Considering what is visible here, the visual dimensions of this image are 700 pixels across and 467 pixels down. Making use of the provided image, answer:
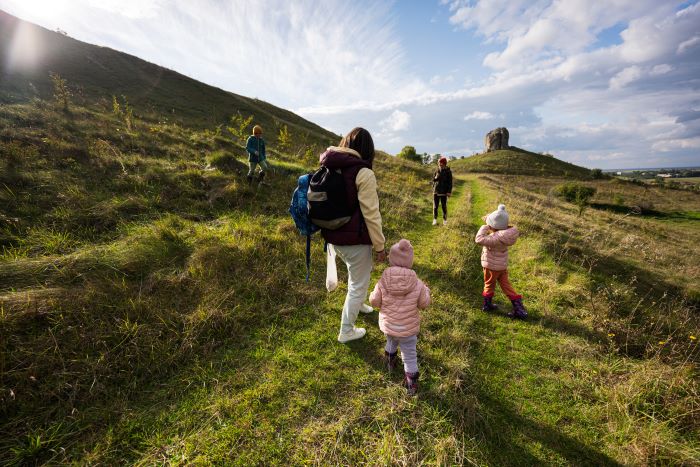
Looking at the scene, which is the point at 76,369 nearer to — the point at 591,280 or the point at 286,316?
the point at 286,316

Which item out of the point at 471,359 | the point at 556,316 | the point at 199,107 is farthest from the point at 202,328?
the point at 199,107

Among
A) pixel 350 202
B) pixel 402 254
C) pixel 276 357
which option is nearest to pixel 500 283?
pixel 402 254

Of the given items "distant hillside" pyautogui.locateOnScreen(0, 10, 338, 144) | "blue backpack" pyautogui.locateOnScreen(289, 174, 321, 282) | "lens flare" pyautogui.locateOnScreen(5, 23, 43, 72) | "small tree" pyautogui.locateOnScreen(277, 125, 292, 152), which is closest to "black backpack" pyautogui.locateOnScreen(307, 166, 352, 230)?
"blue backpack" pyautogui.locateOnScreen(289, 174, 321, 282)

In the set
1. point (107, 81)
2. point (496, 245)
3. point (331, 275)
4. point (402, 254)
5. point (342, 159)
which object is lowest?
point (331, 275)

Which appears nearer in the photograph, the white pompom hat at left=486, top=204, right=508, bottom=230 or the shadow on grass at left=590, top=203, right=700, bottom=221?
the white pompom hat at left=486, top=204, right=508, bottom=230

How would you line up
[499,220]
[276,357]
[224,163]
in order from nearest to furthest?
[276,357] < [499,220] < [224,163]

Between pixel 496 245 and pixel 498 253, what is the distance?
8.4 inches

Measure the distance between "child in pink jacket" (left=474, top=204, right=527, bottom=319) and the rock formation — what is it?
85559 mm

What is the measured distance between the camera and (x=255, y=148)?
29.8ft

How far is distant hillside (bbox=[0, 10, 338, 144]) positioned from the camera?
17248 mm

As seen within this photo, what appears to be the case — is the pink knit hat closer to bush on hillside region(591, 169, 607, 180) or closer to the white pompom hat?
the white pompom hat

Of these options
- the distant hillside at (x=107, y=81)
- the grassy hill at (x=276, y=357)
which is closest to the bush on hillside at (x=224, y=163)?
the grassy hill at (x=276, y=357)

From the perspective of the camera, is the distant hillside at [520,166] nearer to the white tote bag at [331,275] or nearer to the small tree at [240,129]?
the small tree at [240,129]

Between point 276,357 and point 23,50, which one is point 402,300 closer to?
point 276,357
